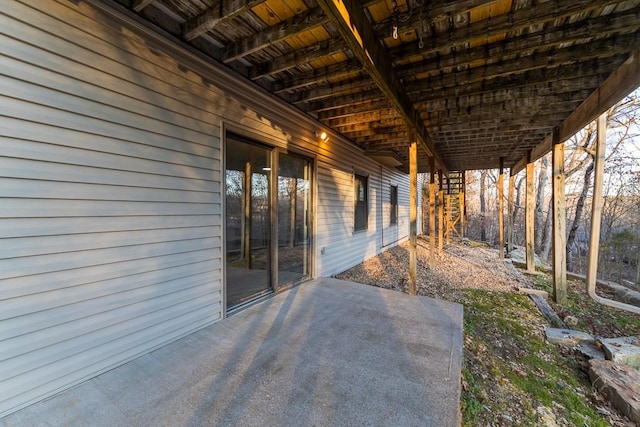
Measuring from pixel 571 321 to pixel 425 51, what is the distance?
4.35 metres

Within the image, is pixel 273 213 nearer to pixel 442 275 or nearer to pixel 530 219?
pixel 442 275

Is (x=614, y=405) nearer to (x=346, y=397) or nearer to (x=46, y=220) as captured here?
(x=346, y=397)

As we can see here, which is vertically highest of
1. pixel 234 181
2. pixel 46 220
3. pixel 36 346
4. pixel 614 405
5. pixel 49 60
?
pixel 49 60

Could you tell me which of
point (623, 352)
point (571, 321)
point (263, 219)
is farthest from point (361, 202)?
point (623, 352)

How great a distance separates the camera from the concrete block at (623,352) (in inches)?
108

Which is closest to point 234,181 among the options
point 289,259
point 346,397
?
point 289,259

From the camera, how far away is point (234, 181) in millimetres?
3041

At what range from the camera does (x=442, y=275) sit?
19.0 feet

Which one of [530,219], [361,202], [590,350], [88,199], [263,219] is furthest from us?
[361,202]

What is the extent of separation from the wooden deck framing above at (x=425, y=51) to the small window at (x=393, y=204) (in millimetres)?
4793

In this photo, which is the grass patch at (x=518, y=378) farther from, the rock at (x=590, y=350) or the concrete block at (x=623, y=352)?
the concrete block at (x=623, y=352)

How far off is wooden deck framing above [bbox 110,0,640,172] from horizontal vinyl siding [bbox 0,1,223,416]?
1.82 ft

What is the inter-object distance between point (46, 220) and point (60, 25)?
4.21 ft

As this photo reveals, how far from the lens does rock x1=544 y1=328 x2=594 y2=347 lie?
317cm
